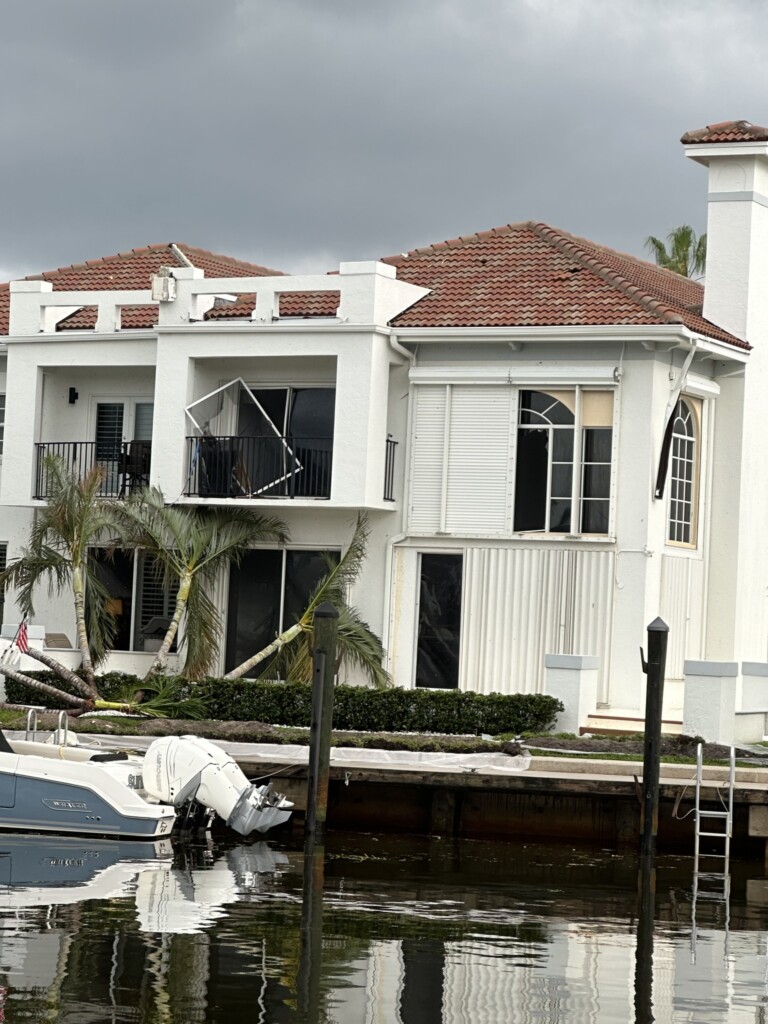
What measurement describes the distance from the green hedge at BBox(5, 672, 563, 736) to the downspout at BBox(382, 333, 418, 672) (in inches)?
88.7

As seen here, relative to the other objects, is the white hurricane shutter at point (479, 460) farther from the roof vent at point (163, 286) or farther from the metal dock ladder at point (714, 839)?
→ the metal dock ladder at point (714, 839)

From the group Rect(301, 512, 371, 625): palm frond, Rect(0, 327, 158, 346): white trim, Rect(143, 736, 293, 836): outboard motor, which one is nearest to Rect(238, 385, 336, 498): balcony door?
Rect(301, 512, 371, 625): palm frond

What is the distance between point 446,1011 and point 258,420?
19475mm

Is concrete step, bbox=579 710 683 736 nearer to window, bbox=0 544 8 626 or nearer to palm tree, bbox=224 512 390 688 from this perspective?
palm tree, bbox=224 512 390 688

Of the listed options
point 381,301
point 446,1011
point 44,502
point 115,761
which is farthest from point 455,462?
point 446,1011

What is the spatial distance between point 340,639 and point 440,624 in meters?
1.89

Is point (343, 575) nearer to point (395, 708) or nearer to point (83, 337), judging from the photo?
point (395, 708)

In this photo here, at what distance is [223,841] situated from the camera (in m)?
24.8

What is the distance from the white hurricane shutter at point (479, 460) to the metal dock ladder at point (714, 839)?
8371 mm

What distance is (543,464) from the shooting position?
31750mm

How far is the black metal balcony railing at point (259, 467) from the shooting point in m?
32.5

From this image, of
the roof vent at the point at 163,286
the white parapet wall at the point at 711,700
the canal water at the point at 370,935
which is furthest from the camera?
Result: the roof vent at the point at 163,286

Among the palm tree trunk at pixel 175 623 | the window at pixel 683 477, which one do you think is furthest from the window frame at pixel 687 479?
the palm tree trunk at pixel 175 623

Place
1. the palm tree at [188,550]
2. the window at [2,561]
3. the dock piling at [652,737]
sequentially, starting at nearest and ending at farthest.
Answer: the dock piling at [652,737]
the palm tree at [188,550]
the window at [2,561]
